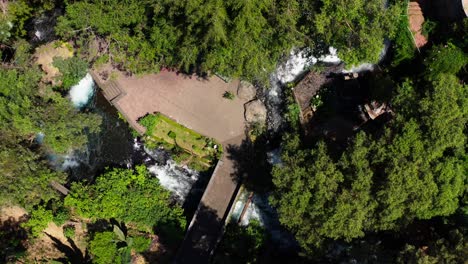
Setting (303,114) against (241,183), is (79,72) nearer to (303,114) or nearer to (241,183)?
(241,183)

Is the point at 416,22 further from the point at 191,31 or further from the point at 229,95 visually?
the point at 191,31

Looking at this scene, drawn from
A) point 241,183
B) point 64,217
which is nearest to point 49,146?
point 64,217

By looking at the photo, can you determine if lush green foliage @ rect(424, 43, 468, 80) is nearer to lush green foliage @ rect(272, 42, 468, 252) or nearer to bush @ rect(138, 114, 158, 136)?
lush green foliage @ rect(272, 42, 468, 252)

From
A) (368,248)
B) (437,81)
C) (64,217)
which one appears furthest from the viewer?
(64,217)

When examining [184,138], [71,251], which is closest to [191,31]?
[184,138]

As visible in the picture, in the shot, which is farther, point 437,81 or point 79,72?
point 79,72

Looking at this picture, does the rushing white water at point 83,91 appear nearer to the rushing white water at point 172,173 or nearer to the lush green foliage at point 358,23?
the rushing white water at point 172,173

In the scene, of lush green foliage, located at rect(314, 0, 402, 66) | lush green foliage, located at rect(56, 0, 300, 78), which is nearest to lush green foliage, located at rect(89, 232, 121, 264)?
lush green foliage, located at rect(56, 0, 300, 78)
